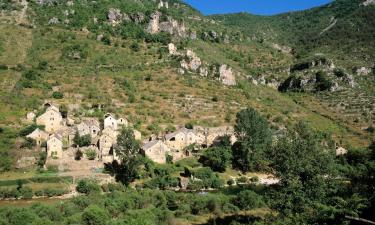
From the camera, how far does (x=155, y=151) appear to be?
6300 centimetres

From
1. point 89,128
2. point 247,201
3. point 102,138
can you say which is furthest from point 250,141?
point 89,128

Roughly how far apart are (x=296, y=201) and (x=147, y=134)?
37.8 metres

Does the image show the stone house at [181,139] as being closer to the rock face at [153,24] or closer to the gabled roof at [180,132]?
the gabled roof at [180,132]

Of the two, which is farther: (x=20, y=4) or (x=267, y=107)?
(x=20, y=4)

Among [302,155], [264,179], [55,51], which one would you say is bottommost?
[264,179]

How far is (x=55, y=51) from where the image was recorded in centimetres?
9844

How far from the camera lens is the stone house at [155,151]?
6241 centimetres

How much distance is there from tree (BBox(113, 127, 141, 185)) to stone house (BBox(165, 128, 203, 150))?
11.6 meters

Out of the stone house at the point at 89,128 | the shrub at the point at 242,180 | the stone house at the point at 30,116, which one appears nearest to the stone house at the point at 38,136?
the stone house at the point at 89,128

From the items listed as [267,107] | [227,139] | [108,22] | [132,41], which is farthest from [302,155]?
[108,22]

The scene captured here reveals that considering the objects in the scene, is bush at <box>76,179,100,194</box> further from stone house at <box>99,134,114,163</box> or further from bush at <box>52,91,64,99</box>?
bush at <box>52,91,64,99</box>

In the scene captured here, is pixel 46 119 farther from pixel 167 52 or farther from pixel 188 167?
pixel 167 52

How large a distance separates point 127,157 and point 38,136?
44.1 feet

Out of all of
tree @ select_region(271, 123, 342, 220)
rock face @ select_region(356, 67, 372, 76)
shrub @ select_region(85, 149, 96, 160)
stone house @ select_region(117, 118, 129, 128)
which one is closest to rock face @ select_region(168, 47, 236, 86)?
rock face @ select_region(356, 67, 372, 76)
